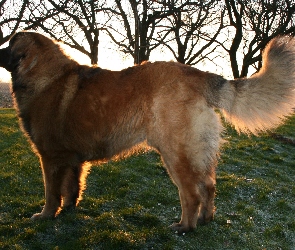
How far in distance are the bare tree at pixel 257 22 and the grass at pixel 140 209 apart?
9.30 m

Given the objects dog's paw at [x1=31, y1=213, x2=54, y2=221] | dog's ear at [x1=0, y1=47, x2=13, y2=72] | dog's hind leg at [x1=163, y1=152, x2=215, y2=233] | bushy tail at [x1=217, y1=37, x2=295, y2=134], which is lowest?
dog's paw at [x1=31, y1=213, x2=54, y2=221]

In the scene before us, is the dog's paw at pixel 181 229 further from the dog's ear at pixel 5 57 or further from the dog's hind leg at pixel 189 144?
the dog's ear at pixel 5 57

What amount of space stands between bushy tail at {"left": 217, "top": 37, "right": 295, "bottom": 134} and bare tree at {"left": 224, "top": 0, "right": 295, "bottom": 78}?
37.5ft

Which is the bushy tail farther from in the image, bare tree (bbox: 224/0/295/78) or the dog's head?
bare tree (bbox: 224/0/295/78)

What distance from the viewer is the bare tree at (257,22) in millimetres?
14383

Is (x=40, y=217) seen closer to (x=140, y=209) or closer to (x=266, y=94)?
(x=140, y=209)

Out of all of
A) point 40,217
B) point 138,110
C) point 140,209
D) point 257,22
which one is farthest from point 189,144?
point 257,22

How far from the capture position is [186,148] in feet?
11.8

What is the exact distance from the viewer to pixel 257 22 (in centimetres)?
1527

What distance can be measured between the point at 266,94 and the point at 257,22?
12.8 metres

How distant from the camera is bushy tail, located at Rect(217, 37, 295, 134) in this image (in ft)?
11.7

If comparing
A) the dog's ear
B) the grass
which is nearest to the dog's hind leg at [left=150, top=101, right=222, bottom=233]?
the grass

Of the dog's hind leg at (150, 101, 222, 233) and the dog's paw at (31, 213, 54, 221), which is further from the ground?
the dog's hind leg at (150, 101, 222, 233)

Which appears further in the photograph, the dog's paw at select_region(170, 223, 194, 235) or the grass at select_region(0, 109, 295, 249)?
the dog's paw at select_region(170, 223, 194, 235)
